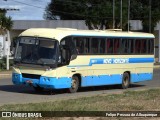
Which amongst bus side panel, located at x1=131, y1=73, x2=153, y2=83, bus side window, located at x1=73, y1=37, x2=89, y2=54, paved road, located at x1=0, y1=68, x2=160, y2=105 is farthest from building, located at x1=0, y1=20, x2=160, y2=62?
bus side window, located at x1=73, y1=37, x2=89, y2=54

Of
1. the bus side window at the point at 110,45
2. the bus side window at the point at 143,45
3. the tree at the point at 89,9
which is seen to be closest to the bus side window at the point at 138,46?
the bus side window at the point at 143,45

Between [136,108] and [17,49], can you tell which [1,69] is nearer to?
[17,49]

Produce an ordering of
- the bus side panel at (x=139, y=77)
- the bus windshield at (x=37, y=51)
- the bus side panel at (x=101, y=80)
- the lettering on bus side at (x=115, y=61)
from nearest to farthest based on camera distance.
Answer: the bus windshield at (x=37, y=51), the bus side panel at (x=101, y=80), the lettering on bus side at (x=115, y=61), the bus side panel at (x=139, y=77)

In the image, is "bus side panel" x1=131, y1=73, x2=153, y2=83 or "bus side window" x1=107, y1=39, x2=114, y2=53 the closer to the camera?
"bus side window" x1=107, y1=39, x2=114, y2=53

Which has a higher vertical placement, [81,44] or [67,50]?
[81,44]

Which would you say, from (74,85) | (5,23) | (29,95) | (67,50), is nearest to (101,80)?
(74,85)

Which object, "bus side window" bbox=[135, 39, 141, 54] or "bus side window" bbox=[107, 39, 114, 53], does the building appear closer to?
"bus side window" bbox=[135, 39, 141, 54]

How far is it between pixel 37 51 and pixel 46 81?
129 cm

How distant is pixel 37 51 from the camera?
20.0 m

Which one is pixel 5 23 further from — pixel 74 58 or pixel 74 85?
pixel 74 58

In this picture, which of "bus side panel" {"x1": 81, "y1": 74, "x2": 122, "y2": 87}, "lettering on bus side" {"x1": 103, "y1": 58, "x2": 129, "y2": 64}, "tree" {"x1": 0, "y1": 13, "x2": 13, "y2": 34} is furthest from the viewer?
"tree" {"x1": 0, "y1": 13, "x2": 13, "y2": 34}

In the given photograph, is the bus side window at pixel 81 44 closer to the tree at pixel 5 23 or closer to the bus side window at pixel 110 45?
the bus side window at pixel 110 45

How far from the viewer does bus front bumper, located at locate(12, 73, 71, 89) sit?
64.5 feet

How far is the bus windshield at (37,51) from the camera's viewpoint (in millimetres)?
19844
